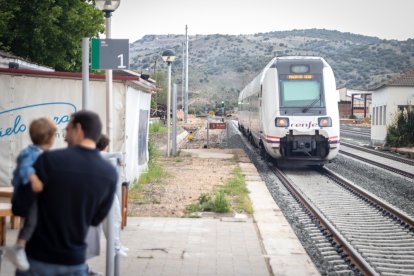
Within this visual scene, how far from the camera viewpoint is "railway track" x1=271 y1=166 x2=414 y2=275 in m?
8.76

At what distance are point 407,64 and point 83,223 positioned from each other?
146 m

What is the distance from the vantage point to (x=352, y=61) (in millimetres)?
156500

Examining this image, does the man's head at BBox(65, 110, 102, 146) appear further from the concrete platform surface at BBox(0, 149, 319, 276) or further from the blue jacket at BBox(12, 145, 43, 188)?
the concrete platform surface at BBox(0, 149, 319, 276)

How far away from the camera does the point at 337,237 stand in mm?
9914

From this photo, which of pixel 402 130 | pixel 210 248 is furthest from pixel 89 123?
pixel 402 130

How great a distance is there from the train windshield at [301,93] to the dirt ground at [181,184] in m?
2.79

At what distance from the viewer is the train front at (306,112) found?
1945 cm

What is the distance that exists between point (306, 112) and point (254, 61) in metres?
134

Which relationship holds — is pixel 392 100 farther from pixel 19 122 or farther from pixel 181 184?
pixel 19 122

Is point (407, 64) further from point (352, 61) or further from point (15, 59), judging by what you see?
point (15, 59)

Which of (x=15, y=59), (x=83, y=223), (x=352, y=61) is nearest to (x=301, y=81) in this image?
(x=15, y=59)

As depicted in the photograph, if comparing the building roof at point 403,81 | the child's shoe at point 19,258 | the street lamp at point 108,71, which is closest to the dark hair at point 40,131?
the child's shoe at point 19,258

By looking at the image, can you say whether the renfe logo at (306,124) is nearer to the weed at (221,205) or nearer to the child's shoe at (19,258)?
the weed at (221,205)

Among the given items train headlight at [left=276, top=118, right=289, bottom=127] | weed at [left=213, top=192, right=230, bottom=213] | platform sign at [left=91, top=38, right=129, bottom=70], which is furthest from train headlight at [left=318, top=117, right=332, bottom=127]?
platform sign at [left=91, top=38, right=129, bottom=70]
